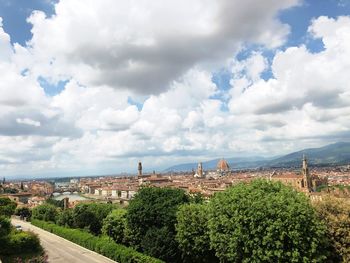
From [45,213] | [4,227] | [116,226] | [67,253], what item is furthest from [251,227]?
[45,213]

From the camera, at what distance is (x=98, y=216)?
173ft

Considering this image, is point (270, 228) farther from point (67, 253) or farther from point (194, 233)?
point (67, 253)

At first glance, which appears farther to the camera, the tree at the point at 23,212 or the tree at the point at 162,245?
the tree at the point at 23,212

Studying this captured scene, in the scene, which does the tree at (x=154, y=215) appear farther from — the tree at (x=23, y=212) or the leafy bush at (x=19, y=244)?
the tree at (x=23, y=212)

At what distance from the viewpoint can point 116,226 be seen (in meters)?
44.2

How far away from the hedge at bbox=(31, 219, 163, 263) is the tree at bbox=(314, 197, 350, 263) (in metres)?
13.6

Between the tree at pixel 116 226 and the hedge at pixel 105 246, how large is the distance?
1.17 meters

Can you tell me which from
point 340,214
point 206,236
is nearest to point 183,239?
point 206,236

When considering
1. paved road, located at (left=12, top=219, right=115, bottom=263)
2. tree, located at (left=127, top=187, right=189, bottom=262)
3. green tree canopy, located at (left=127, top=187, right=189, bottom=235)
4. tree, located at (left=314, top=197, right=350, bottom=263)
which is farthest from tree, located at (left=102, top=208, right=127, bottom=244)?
tree, located at (left=314, top=197, right=350, bottom=263)

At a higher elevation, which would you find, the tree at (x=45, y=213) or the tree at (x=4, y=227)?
the tree at (x=4, y=227)

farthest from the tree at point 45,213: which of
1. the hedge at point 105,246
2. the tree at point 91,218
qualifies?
the tree at point 91,218

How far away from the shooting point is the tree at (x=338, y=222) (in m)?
24.8

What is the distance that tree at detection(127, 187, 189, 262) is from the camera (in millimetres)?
35656

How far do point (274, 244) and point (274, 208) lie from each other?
2336 mm
